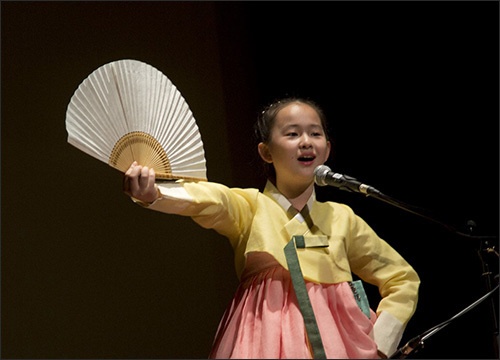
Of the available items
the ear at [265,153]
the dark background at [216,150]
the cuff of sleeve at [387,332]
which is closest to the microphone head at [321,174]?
the ear at [265,153]

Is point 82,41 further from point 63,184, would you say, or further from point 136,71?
point 136,71

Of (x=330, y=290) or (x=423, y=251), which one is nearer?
(x=330, y=290)

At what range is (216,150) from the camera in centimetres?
276

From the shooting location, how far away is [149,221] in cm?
261

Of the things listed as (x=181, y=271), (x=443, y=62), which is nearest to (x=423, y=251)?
(x=443, y=62)

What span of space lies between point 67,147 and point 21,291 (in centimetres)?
45

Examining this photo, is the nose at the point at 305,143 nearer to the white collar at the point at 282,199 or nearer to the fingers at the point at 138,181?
the white collar at the point at 282,199

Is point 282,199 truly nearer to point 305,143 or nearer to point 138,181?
point 305,143

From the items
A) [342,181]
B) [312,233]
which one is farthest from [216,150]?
[342,181]

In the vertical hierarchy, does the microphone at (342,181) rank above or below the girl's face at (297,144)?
below

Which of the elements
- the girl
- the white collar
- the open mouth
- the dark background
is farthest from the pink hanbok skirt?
the dark background

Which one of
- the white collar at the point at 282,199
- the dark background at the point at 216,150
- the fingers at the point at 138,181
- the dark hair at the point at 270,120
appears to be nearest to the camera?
the fingers at the point at 138,181

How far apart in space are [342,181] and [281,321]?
0.35 meters

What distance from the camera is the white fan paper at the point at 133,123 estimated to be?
1855 millimetres
